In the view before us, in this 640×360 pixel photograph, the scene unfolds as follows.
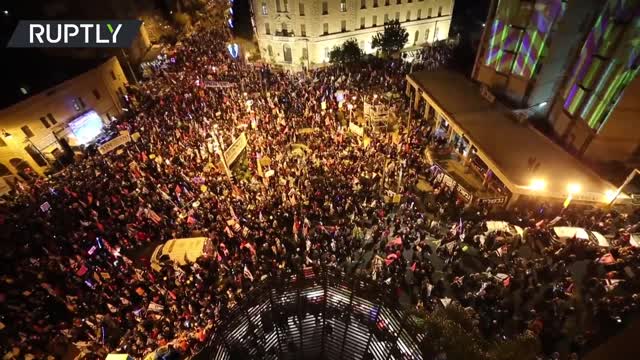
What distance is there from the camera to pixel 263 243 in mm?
14961

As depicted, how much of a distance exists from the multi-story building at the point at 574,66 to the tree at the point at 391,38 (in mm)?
15099

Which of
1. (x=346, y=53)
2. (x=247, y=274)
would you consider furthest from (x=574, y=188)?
(x=346, y=53)

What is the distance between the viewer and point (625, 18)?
14.5 meters

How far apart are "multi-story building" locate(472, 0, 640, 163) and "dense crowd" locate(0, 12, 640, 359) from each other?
4691 mm

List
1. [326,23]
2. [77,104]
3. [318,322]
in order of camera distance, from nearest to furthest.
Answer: [318,322] → [77,104] → [326,23]

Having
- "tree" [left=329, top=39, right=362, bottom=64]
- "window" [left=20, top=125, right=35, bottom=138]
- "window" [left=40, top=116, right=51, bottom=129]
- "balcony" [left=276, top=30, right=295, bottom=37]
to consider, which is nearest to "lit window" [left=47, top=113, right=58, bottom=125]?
"window" [left=40, top=116, right=51, bottom=129]

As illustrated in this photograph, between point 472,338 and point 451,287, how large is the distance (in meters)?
3.28

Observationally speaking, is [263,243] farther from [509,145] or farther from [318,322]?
[509,145]

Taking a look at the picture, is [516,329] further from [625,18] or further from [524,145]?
[625,18]

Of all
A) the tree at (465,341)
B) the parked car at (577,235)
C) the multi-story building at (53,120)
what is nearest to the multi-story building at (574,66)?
the parked car at (577,235)

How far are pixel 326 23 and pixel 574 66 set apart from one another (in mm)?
26661

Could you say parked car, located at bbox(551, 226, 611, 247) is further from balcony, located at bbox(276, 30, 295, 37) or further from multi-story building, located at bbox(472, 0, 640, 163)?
balcony, located at bbox(276, 30, 295, 37)

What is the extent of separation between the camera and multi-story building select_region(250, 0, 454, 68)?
3566cm

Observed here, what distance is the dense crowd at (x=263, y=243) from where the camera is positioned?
12.0 metres
